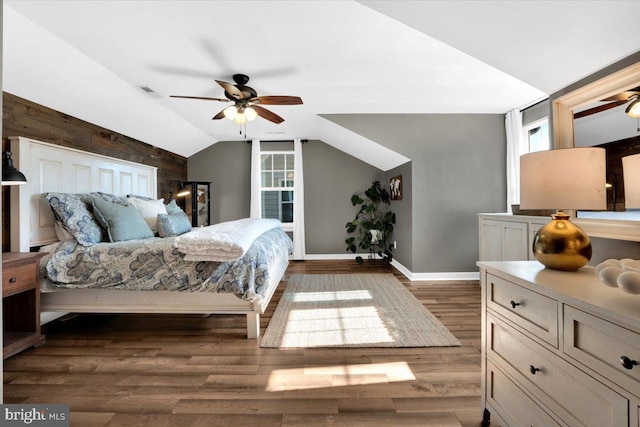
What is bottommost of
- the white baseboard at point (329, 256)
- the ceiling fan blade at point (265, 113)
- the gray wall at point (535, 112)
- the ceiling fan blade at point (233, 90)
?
the white baseboard at point (329, 256)

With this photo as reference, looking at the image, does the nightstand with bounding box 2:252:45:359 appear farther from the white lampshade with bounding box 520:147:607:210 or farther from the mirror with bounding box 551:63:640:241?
the mirror with bounding box 551:63:640:241

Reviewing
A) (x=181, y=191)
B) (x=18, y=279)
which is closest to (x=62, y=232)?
(x=18, y=279)

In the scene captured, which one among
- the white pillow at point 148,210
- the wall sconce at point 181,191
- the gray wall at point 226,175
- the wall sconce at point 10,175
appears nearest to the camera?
the wall sconce at point 10,175

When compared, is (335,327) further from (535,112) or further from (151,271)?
(535,112)

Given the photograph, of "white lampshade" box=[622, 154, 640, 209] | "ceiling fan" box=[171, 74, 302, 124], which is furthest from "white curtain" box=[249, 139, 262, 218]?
"white lampshade" box=[622, 154, 640, 209]

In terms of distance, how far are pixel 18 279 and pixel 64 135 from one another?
1.68m

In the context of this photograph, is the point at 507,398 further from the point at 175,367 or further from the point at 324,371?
the point at 175,367

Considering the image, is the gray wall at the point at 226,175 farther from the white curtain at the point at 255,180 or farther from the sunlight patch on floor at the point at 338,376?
the sunlight patch on floor at the point at 338,376

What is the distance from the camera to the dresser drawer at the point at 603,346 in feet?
2.68

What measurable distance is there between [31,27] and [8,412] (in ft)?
8.16

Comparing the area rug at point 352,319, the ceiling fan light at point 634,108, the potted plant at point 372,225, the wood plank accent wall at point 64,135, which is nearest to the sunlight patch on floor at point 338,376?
the area rug at point 352,319

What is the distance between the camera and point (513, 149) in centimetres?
403

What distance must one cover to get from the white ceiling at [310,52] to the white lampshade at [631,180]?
48 cm

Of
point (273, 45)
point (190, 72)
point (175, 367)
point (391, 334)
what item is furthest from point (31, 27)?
point (391, 334)
